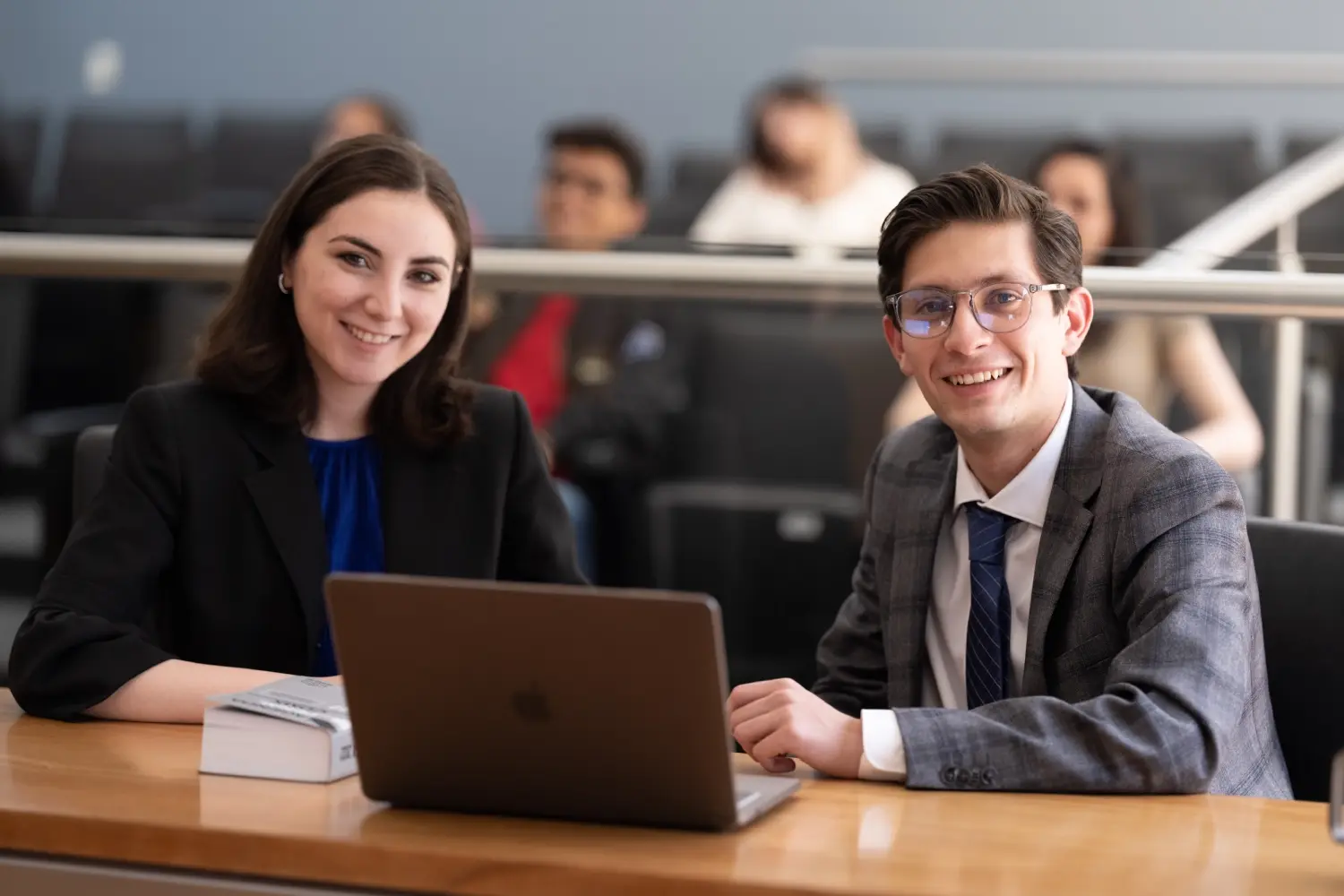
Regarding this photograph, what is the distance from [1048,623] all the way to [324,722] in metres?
0.72

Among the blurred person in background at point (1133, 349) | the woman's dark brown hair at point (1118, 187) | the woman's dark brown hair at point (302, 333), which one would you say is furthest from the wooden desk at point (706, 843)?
the woman's dark brown hair at point (1118, 187)

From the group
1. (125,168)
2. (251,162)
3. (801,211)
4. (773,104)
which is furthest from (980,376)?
(251,162)

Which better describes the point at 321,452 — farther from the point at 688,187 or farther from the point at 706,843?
the point at 688,187

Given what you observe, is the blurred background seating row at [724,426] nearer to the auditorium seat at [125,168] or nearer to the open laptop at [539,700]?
the open laptop at [539,700]

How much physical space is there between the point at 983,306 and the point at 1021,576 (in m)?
0.29

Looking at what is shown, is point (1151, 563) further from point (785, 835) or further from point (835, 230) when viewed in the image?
point (835, 230)

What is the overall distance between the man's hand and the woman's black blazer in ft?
2.07

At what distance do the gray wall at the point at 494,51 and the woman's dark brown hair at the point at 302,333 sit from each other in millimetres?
3601

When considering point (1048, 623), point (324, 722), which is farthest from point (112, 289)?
point (1048, 623)

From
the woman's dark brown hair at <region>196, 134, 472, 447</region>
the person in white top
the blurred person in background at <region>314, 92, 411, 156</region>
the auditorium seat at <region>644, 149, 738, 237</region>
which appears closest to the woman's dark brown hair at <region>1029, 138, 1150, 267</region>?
the person in white top

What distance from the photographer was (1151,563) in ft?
5.01

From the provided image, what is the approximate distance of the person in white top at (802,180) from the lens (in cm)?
399

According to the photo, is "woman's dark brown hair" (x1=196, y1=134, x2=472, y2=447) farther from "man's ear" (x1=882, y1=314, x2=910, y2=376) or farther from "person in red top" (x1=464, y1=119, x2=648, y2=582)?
"man's ear" (x1=882, y1=314, x2=910, y2=376)

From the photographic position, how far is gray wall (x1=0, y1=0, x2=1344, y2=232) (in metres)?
5.58
